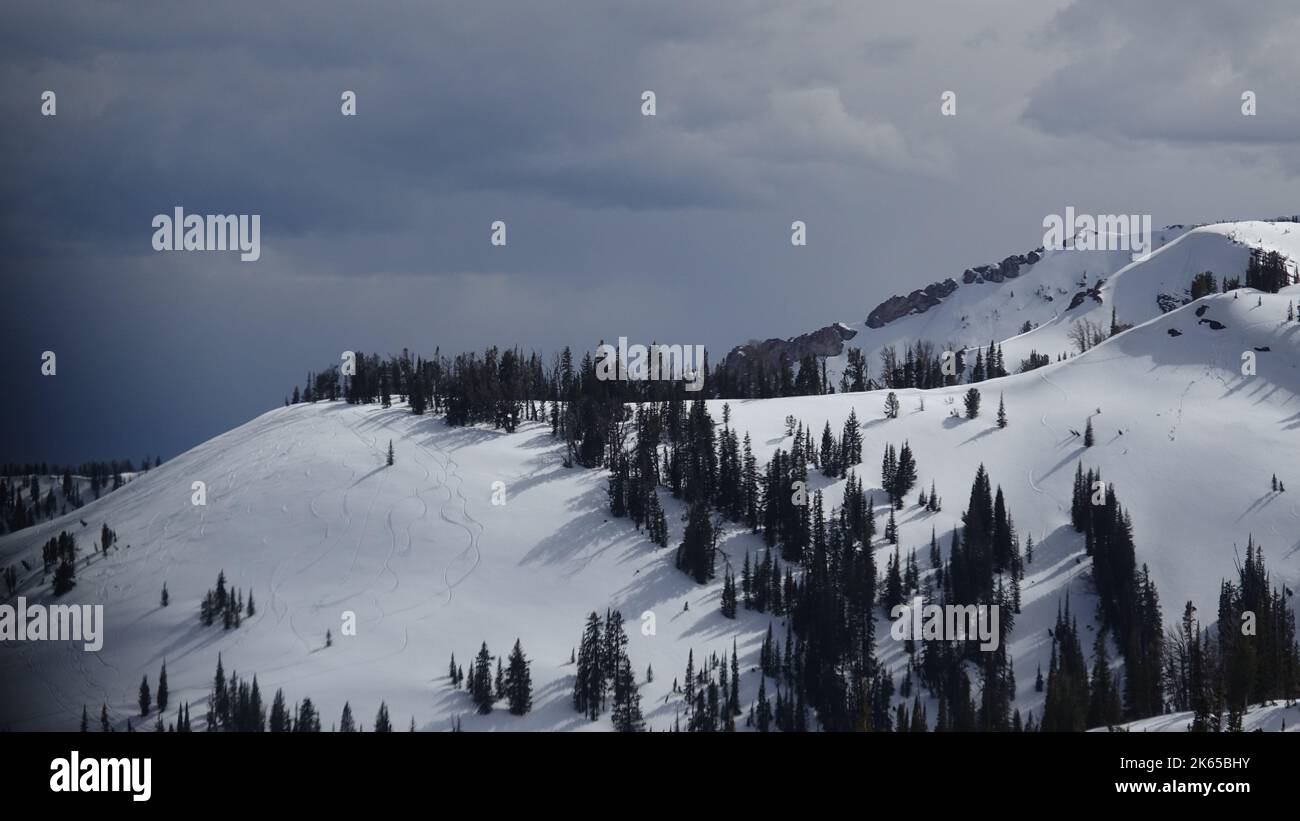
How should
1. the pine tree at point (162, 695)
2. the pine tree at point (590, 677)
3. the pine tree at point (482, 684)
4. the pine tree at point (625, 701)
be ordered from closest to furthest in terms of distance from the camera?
the pine tree at point (162, 695)
the pine tree at point (625, 701)
the pine tree at point (482, 684)
the pine tree at point (590, 677)

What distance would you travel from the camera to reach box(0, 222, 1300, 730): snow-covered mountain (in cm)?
11194

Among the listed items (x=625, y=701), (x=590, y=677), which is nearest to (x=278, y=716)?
(x=590, y=677)

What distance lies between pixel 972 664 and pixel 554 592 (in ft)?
135

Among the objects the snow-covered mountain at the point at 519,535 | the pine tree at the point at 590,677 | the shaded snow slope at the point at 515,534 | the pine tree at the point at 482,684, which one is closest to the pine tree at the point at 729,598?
the snow-covered mountain at the point at 519,535

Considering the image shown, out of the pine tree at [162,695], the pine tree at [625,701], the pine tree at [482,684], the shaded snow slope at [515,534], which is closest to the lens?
the pine tree at [162,695]

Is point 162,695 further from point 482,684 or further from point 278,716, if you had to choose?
point 482,684

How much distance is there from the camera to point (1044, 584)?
135m

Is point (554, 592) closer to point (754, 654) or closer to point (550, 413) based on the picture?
point (754, 654)

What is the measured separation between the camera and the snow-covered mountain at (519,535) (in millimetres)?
111938

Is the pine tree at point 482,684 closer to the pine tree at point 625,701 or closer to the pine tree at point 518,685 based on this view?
the pine tree at point 518,685

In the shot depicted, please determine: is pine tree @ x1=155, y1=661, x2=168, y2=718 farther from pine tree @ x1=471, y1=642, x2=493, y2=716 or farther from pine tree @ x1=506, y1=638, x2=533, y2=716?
pine tree @ x1=506, y1=638, x2=533, y2=716

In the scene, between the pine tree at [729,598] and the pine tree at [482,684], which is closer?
the pine tree at [482,684]

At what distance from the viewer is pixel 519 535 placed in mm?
137000
